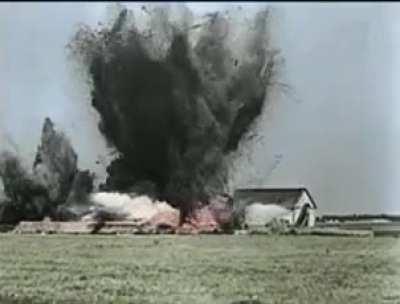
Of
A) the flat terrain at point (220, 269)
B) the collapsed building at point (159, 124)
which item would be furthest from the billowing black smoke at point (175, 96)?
the flat terrain at point (220, 269)

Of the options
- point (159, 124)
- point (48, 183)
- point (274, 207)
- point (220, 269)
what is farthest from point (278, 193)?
point (48, 183)

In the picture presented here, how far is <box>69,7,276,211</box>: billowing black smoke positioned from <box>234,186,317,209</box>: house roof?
0.26ft

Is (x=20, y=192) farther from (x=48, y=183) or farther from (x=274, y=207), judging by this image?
(x=274, y=207)

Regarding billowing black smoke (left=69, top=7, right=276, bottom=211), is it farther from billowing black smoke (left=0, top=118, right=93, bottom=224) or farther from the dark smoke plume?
the dark smoke plume

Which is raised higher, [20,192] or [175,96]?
[175,96]

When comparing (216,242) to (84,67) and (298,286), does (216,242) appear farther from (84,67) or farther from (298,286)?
(84,67)

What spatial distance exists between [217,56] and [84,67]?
39cm

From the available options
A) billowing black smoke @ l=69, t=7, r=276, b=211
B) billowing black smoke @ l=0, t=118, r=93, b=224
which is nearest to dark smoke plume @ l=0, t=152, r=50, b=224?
billowing black smoke @ l=0, t=118, r=93, b=224

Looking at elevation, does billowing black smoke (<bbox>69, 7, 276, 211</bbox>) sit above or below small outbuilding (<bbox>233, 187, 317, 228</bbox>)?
above

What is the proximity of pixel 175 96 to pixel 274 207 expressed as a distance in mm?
432

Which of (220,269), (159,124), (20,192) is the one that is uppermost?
(159,124)

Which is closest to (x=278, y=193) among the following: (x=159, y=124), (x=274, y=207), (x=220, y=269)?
(x=274, y=207)

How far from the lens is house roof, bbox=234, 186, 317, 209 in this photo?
2449 mm

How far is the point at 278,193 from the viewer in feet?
8.04
